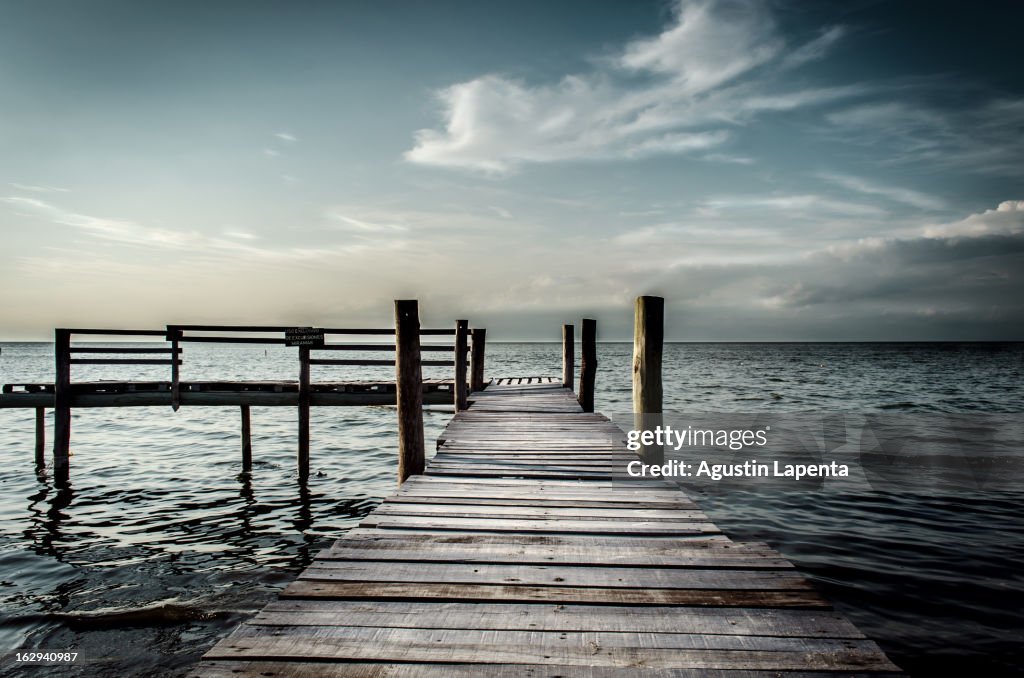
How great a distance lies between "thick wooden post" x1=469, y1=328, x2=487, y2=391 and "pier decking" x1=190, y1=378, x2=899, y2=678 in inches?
331

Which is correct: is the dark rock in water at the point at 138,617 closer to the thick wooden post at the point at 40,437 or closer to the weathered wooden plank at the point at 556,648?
the weathered wooden plank at the point at 556,648

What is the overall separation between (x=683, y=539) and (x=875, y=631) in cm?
291

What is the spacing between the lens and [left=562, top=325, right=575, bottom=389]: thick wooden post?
1527cm

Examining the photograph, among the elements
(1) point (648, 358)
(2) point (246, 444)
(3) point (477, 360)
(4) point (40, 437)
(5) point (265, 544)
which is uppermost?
(1) point (648, 358)

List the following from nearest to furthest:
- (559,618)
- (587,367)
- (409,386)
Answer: (559,618), (409,386), (587,367)

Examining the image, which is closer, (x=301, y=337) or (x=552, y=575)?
(x=552, y=575)

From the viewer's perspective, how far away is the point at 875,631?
5.31 m

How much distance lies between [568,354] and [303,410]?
7.13 m

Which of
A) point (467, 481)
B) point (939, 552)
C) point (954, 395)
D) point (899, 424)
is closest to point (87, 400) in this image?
point (467, 481)

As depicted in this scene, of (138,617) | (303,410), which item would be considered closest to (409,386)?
(138,617)

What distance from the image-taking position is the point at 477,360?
543 inches

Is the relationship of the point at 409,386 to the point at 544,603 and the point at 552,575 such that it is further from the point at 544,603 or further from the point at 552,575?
the point at 544,603

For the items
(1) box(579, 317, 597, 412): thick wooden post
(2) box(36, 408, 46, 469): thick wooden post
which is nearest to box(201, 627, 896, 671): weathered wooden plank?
(1) box(579, 317, 597, 412): thick wooden post

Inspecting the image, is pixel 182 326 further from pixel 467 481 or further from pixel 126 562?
pixel 467 481
